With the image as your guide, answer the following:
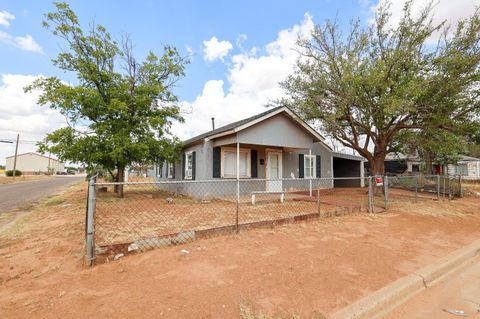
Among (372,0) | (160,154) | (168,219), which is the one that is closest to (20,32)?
(160,154)

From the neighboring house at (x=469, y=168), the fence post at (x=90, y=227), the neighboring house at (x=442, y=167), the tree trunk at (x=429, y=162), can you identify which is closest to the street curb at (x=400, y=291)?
the fence post at (x=90, y=227)

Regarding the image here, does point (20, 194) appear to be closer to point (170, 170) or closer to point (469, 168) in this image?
point (170, 170)

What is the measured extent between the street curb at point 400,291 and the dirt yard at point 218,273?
4.6 inches

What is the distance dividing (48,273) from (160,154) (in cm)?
861

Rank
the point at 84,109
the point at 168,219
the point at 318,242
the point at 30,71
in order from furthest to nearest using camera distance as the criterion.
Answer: the point at 30,71
the point at 84,109
the point at 168,219
the point at 318,242

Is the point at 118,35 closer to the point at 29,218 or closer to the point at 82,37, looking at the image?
the point at 82,37

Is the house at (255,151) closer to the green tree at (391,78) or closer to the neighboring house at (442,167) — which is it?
the green tree at (391,78)

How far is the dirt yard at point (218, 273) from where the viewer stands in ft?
7.96

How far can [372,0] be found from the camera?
10.7 m

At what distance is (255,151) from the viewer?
12.1 meters

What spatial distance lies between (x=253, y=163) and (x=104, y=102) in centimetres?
731

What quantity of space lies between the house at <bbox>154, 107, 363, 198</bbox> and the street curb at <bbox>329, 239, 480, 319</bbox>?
17.9 ft

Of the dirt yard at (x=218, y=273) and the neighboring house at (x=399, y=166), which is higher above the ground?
the neighboring house at (x=399, y=166)

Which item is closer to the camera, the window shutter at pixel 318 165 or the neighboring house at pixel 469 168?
the window shutter at pixel 318 165
